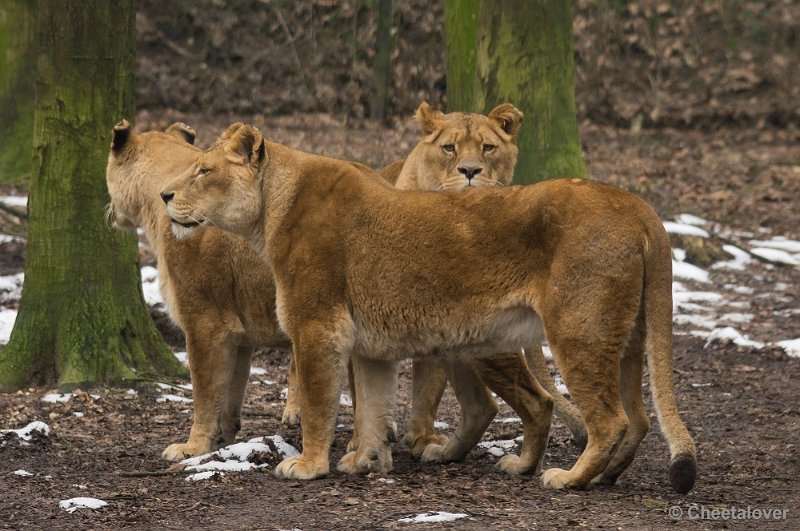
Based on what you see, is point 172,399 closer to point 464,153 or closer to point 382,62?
point 464,153

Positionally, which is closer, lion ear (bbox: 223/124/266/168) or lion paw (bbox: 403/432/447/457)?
lion ear (bbox: 223/124/266/168)

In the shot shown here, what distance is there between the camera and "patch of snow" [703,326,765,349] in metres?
10.1

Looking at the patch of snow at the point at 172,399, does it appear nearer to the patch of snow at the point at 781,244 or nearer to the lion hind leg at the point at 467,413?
the lion hind leg at the point at 467,413

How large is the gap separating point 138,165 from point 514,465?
2849mm

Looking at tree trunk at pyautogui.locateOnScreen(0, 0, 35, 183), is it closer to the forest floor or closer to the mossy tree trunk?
the forest floor

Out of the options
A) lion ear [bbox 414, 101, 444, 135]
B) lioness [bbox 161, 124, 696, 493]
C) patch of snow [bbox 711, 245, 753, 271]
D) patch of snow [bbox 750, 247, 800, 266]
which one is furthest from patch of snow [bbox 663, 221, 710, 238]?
lioness [bbox 161, 124, 696, 493]

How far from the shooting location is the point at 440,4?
69.6 feet

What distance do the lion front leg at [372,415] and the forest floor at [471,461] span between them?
4.9 inches

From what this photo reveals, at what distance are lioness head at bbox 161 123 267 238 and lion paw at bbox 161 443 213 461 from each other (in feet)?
3.97

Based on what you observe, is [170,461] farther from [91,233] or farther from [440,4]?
[440,4]

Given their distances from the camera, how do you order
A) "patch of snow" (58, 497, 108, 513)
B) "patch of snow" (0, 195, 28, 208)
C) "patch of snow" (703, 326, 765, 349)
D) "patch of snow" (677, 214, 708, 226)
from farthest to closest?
1. "patch of snow" (677, 214, 708, 226)
2. "patch of snow" (0, 195, 28, 208)
3. "patch of snow" (703, 326, 765, 349)
4. "patch of snow" (58, 497, 108, 513)

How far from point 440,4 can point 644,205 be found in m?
15.7

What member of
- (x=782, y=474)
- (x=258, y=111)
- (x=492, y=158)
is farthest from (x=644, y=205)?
(x=258, y=111)

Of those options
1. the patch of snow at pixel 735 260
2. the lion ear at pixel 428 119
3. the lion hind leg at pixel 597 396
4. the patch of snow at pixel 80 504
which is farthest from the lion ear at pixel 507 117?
the patch of snow at pixel 735 260
